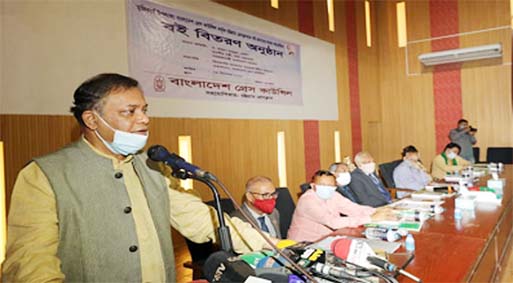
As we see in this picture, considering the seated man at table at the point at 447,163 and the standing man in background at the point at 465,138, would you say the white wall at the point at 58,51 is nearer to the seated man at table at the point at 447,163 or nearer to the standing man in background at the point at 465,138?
the seated man at table at the point at 447,163

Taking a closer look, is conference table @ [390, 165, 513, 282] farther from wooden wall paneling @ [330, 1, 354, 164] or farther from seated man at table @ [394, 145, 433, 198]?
wooden wall paneling @ [330, 1, 354, 164]

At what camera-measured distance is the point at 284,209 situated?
2912 millimetres

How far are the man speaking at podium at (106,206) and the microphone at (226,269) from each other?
1.18 ft

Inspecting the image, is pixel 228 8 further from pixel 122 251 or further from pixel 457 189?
pixel 122 251

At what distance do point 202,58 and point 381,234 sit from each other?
2.60 m

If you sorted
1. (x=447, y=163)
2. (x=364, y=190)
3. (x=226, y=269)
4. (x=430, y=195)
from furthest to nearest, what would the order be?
1. (x=447, y=163)
2. (x=364, y=190)
3. (x=430, y=195)
4. (x=226, y=269)

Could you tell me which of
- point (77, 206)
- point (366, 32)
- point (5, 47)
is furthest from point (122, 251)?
point (366, 32)

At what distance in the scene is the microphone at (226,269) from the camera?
865 mm

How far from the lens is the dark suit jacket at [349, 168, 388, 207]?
11.7 feet

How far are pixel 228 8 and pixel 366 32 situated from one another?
4.26 meters

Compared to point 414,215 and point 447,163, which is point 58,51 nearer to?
point 414,215

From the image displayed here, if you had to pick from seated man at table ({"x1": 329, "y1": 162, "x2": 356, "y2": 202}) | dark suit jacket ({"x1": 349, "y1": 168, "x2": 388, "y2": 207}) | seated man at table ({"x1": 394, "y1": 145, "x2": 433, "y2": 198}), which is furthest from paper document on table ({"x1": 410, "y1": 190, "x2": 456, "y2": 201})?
seated man at table ({"x1": 394, "y1": 145, "x2": 433, "y2": 198})

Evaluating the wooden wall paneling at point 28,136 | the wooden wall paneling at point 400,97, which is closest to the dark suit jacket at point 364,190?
the wooden wall paneling at point 28,136

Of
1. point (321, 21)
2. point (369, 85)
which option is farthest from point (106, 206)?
point (369, 85)
